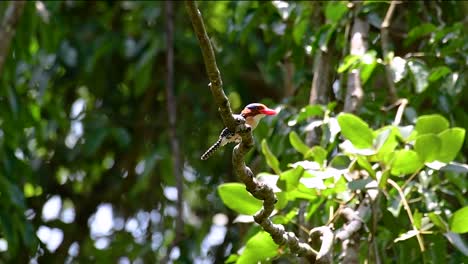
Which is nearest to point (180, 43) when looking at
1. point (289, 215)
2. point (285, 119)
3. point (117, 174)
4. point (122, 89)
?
point (122, 89)

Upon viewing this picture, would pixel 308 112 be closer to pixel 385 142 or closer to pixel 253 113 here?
pixel 385 142

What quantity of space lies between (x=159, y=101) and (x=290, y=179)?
272 centimetres

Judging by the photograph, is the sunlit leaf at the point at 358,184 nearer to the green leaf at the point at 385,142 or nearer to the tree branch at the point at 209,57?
the green leaf at the point at 385,142

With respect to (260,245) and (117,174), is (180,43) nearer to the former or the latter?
(117,174)

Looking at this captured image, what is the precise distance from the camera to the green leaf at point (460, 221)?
2559 mm

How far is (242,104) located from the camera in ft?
16.0

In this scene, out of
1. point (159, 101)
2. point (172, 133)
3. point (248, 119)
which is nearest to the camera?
point (248, 119)

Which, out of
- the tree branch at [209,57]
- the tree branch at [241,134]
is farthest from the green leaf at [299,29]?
the tree branch at [209,57]

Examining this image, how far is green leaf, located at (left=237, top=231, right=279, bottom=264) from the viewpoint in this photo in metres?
2.60

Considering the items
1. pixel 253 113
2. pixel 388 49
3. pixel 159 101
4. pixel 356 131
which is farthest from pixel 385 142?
pixel 159 101

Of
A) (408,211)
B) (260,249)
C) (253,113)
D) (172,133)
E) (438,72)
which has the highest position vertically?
(253,113)

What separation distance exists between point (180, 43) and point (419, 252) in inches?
91.1

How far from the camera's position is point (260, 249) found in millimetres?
2611

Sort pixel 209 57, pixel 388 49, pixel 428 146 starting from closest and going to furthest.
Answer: pixel 209 57 → pixel 428 146 → pixel 388 49
